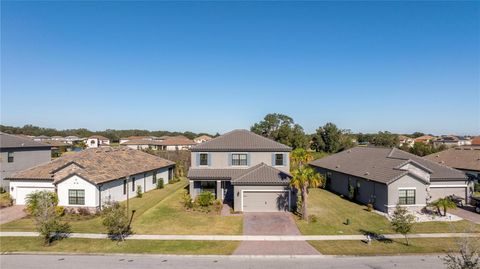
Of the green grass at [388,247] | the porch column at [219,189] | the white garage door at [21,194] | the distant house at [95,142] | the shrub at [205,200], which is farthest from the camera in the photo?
the distant house at [95,142]

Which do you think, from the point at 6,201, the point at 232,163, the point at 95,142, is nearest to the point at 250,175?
the point at 232,163

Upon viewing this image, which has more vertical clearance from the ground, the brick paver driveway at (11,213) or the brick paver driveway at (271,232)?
the brick paver driveway at (11,213)

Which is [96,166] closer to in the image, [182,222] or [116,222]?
[182,222]

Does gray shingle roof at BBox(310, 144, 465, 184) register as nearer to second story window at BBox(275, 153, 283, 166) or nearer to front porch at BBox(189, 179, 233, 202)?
second story window at BBox(275, 153, 283, 166)

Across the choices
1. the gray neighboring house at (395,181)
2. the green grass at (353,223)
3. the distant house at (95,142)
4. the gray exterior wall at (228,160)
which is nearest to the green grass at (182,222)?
the green grass at (353,223)

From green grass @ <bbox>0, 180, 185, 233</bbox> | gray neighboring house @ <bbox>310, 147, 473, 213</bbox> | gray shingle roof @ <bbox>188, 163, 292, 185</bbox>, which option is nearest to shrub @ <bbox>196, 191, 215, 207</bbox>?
gray shingle roof @ <bbox>188, 163, 292, 185</bbox>

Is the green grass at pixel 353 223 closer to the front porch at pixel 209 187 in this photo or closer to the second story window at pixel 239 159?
the second story window at pixel 239 159
